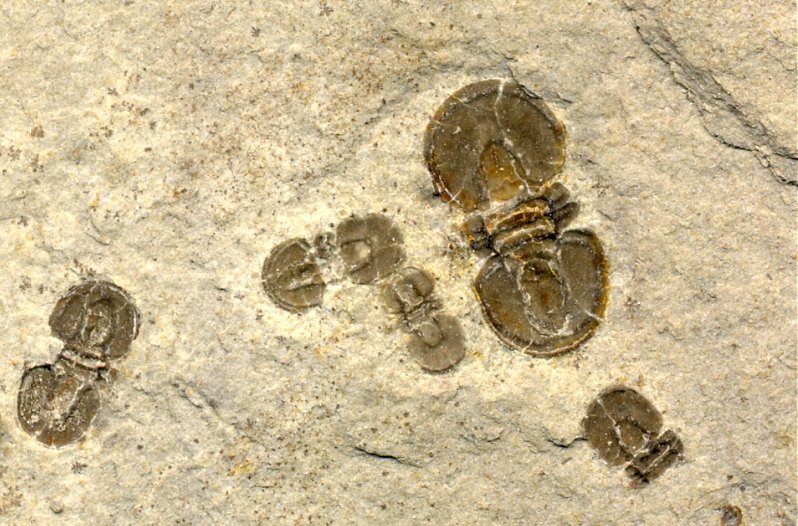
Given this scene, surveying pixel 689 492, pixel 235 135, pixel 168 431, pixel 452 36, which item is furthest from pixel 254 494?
pixel 452 36

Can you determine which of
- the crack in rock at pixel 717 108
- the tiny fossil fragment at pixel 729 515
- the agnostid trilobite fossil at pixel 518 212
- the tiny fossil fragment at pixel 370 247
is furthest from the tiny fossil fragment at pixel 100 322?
the tiny fossil fragment at pixel 729 515

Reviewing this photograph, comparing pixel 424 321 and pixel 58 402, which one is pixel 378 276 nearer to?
pixel 424 321

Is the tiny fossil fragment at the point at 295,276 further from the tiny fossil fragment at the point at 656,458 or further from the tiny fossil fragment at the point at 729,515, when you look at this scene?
the tiny fossil fragment at the point at 729,515

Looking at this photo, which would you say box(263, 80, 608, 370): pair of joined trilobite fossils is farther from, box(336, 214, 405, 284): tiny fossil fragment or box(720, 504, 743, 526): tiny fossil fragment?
box(720, 504, 743, 526): tiny fossil fragment

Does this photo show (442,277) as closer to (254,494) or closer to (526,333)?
(526,333)

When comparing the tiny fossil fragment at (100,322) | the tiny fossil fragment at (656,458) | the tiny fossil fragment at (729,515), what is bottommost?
the tiny fossil fragment at (729,515)

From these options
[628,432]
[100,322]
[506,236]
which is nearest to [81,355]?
[100,322]
